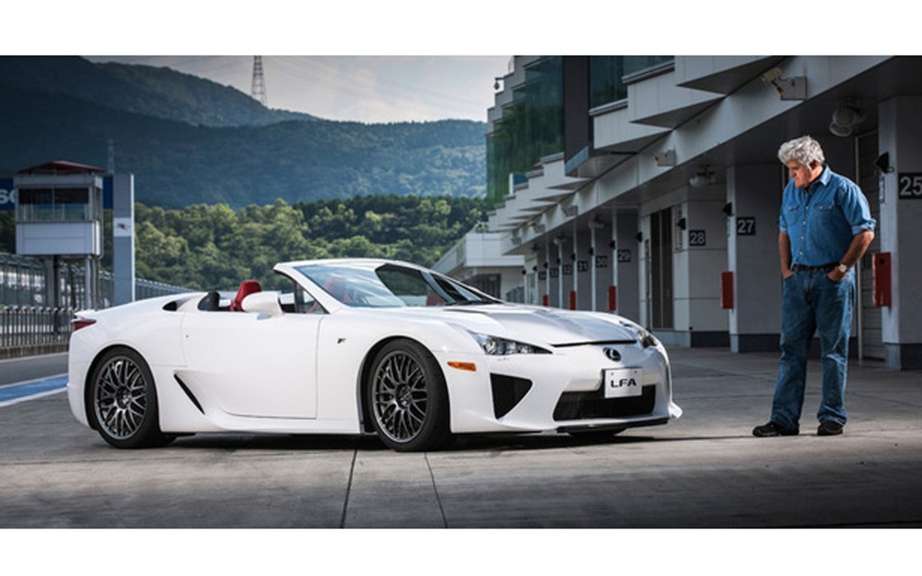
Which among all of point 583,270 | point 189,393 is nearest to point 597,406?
point 189,393

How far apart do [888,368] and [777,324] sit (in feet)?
24.6

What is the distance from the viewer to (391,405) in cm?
820

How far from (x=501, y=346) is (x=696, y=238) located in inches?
836

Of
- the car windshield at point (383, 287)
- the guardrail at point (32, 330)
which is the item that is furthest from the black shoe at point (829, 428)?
the guardrail at point (32, 330)

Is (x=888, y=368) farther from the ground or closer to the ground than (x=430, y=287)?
closer to the ground

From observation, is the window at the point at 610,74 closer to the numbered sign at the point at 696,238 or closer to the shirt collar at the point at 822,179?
the numbered sign at the point at 696,238

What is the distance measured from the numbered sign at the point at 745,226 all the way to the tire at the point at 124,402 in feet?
54.2

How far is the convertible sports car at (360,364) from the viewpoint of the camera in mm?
7930

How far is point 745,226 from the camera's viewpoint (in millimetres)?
24312

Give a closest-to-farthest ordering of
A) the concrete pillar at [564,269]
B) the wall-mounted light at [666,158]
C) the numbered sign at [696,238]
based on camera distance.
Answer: the wall-mounted light at [666,158] → the numbered sign at [696,238] → the concrete pillar at [564,269]

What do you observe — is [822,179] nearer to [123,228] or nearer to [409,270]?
[409,270]
